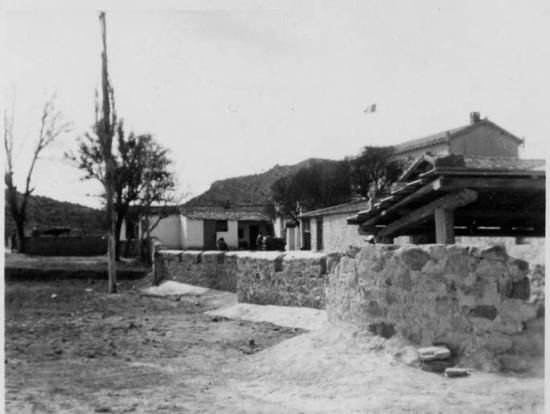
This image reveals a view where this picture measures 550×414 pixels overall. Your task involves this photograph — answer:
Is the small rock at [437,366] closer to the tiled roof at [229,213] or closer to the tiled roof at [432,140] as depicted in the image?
the tiled roof at [432,140]

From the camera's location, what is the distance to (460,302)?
21.6 feet

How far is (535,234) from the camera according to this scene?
397 inches

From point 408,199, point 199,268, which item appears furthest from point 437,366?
point 199,268

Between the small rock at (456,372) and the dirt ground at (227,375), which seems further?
the small rock at (456,372)

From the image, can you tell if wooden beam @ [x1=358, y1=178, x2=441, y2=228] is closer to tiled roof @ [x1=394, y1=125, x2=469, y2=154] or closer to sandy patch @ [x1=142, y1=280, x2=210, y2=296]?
sandy patch @ [x1=142, y1=280, x2=210, y2=296]

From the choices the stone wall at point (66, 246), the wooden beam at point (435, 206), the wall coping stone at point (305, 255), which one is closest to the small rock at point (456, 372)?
the wooden beam at point (435, 206)

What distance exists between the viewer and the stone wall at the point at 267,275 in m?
11.7

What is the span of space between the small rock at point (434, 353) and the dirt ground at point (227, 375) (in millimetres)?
197

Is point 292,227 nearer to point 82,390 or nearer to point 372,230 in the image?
point 372,230

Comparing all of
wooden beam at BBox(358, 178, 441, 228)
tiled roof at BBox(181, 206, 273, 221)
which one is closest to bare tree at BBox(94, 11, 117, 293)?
wooden beam at BBox(358, 178, 441, 228)

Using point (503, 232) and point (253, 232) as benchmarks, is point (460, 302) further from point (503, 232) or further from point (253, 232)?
point (253, 232)

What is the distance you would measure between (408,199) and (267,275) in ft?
19.5

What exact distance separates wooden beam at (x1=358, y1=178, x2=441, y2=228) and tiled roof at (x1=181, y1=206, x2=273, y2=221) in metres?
34.4

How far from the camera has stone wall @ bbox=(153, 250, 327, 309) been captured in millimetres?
11719
